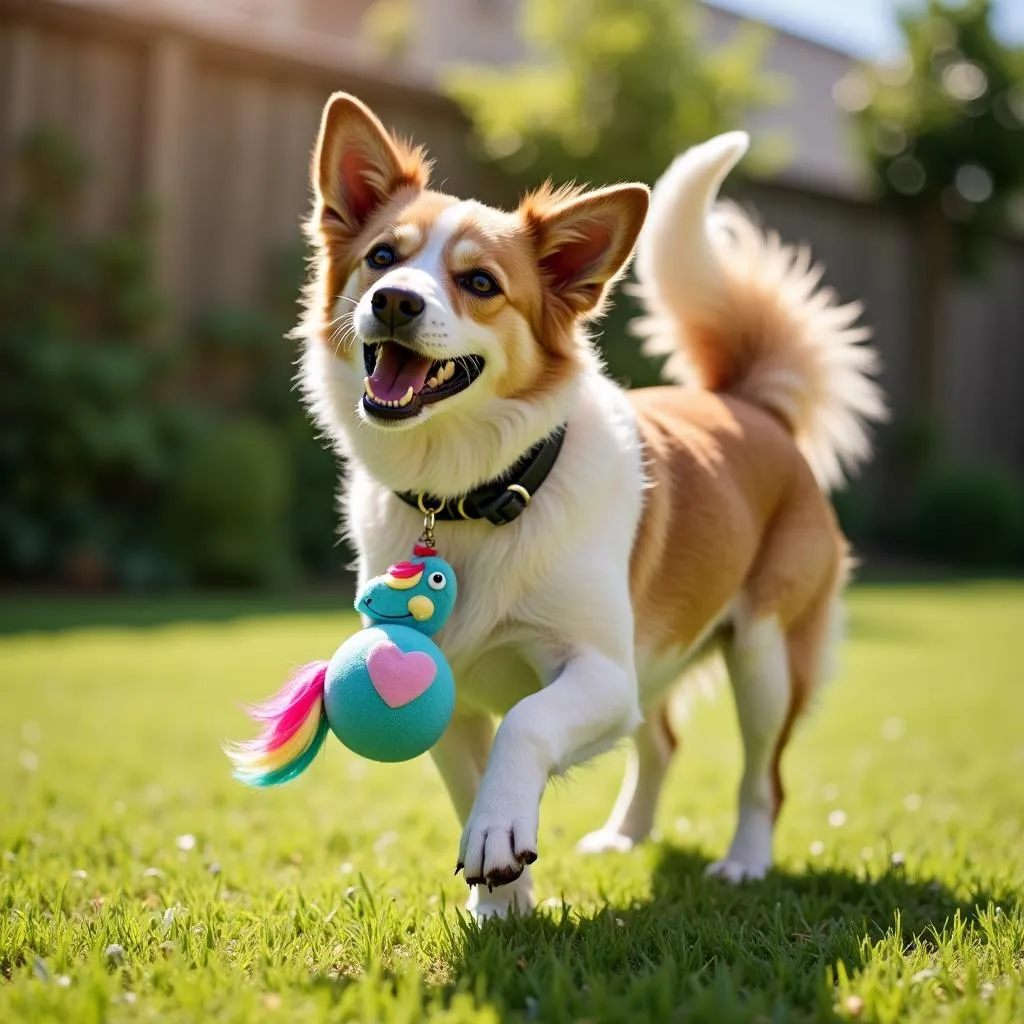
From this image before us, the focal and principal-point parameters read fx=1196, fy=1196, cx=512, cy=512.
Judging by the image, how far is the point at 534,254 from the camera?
125 inches

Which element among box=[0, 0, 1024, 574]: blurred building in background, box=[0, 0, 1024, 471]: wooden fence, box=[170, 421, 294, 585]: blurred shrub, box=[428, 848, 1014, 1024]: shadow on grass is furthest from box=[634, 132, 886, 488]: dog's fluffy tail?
box=[0, 0, 1024, 574]: blurred building in background

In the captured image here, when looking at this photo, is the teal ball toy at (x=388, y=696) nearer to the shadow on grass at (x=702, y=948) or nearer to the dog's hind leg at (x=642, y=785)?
the shadow on grass at (x=702, y=948)

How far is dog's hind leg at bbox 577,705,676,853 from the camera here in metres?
4.00

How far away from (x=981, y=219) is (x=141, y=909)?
51.5 ft

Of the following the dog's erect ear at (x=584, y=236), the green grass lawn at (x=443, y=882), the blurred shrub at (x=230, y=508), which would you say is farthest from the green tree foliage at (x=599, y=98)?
the dog's erect ear at (x=584, y=236)

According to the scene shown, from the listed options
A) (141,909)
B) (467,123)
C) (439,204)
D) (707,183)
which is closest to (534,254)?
(439,204)

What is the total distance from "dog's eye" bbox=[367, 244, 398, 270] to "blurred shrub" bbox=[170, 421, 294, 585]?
685 cm

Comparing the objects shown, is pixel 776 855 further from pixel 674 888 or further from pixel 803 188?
pixel 803 188

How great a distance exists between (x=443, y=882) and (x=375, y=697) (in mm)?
881

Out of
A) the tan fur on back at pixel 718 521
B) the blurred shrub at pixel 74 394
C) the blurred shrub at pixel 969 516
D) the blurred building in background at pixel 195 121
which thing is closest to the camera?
the tan fur on back at pixel 718 521

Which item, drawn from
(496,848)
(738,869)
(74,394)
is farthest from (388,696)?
(74,394)

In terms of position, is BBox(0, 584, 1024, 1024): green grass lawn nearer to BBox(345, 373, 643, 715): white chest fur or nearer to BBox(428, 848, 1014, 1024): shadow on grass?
BBox(428, 848, 1014, 1024): shadow on grass

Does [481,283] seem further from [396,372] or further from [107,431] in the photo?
[107,431]

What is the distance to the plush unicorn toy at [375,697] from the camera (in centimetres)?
259
